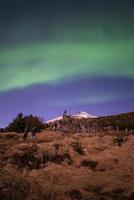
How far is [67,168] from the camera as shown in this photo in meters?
33.7

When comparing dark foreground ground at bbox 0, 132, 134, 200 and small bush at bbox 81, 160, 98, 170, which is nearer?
dark foreground ground at bbox 0, 132, 134, 200

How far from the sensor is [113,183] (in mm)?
29062

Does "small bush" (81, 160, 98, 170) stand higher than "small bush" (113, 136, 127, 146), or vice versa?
"small bush" (113, 136, 127, 146)

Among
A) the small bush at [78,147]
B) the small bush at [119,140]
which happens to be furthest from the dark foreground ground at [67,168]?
the small bush at [119,140]

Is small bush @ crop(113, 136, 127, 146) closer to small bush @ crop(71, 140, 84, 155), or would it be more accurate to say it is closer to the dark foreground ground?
the dark foreground ground

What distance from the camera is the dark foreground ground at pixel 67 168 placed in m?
27.2

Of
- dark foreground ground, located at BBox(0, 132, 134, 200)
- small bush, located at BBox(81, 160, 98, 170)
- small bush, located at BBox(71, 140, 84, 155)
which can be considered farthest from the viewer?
small bush, located at BBox(71, 140, 84, 155)

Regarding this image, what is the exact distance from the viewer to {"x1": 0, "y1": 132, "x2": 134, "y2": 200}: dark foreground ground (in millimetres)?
27172

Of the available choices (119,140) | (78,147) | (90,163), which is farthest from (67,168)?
(119,140)

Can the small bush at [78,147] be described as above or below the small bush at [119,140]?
below

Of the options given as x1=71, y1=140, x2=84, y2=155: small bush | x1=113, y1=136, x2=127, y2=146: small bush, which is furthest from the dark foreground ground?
x1=113, y1=136, x2=127, y2=146: small bush

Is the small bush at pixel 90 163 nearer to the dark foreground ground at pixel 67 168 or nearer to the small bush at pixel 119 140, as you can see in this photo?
the dark foreground ground at pixel 67 168

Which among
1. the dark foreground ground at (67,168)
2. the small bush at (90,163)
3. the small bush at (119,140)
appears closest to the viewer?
the dark foreground ground at (67,168)

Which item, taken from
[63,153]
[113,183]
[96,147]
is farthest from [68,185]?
[96,147]
